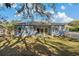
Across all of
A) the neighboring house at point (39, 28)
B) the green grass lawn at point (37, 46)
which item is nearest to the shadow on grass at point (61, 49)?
the green grass lawn at point (37, 46)

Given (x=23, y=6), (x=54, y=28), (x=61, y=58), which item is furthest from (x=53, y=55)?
(x=23, y=6)

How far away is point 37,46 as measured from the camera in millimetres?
2730

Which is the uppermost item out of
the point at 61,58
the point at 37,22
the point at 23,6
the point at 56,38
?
the point at 23,6

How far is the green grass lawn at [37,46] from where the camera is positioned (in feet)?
8.88

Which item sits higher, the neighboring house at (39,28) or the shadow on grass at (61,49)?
the neighboring house at (39,28)

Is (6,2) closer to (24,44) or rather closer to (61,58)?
(24,44)

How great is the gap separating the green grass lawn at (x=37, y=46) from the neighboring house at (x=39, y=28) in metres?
0.07

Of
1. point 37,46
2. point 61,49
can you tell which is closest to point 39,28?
point 37,46

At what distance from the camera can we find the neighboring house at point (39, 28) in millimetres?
2729

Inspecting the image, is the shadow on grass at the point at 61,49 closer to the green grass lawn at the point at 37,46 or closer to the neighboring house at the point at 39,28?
the green grass lawn at the point at 37,46

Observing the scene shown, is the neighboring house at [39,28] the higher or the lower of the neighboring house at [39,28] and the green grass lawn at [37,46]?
the higher

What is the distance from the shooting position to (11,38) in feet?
8.98

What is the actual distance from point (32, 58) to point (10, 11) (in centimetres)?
63

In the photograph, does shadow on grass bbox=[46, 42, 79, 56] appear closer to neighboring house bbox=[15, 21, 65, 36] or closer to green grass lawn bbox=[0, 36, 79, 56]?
green grass lawn bbox=[0, 36, 79, 56]
